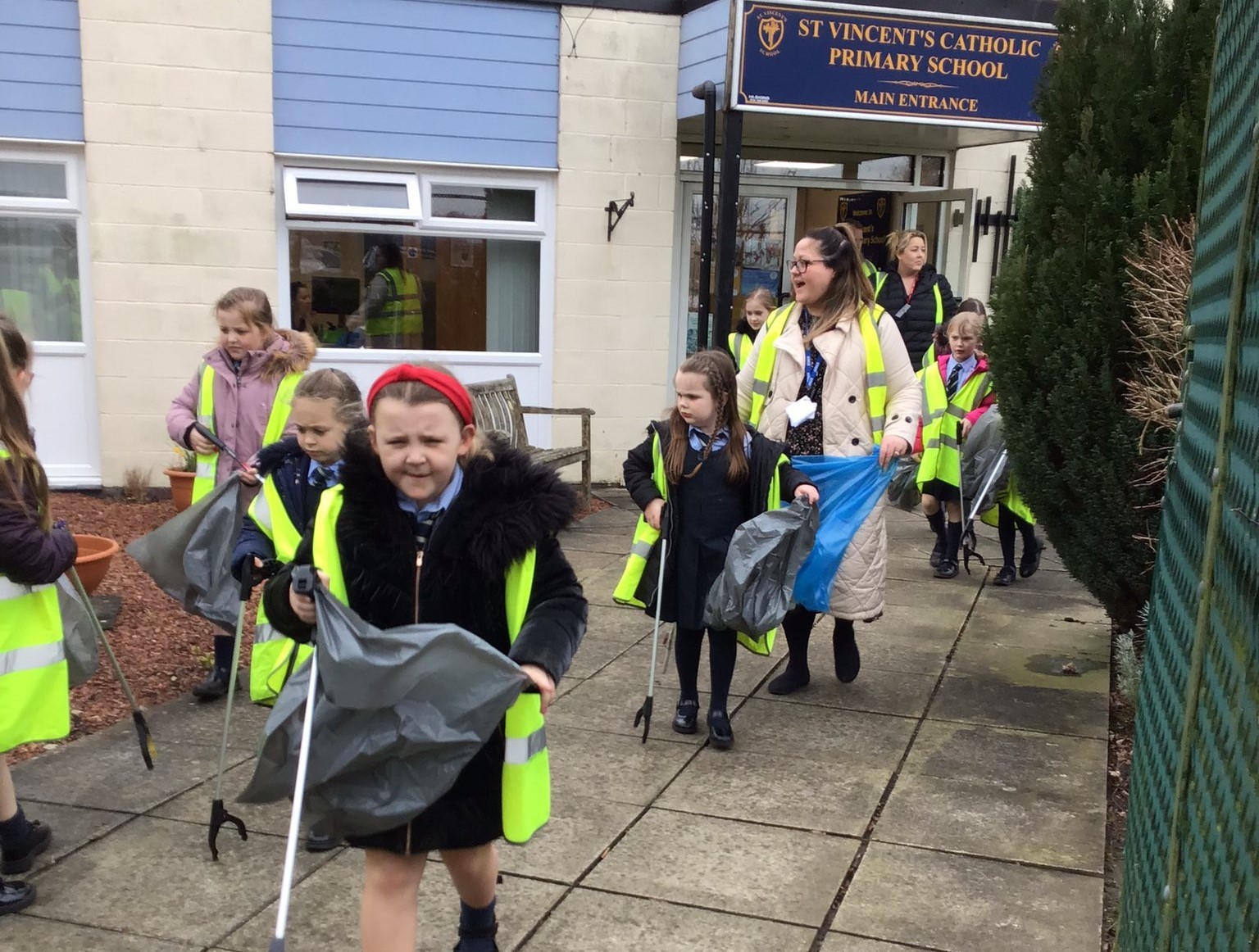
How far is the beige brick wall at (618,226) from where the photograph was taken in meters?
9.97

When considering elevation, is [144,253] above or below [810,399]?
above

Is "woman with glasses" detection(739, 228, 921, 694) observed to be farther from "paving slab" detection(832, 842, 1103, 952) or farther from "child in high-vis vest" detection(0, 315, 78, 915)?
"child in high-vis vest" detection(0, 315, 78, 915)

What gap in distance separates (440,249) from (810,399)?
5717 millimetres

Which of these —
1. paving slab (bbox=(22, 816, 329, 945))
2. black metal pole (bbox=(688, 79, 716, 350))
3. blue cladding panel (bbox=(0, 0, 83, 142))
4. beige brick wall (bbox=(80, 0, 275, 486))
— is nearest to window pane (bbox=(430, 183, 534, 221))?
beige brick wall (bbox=(80, 0, 275, 486))

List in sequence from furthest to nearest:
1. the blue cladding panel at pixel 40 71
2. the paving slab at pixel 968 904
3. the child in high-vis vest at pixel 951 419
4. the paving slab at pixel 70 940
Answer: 1. the blue cladding panel at pixel 40 71
2. the child in high-vis vest at pixel 951 419
3. the paving slab at pixel 968 904
4. the paving slab at pixel 70 940

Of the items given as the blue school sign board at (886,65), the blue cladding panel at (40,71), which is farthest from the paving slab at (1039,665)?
the blue cladding panel at (40,71)

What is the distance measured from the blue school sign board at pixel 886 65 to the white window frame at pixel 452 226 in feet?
6.87

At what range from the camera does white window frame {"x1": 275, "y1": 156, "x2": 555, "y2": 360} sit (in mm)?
9688

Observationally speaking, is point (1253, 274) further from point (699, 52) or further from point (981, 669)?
point (699, 52)

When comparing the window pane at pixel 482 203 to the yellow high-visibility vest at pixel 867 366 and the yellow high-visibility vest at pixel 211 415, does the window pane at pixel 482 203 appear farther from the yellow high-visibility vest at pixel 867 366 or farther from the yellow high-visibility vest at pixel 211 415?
the yellow high-visibility vest at pixel 867 366

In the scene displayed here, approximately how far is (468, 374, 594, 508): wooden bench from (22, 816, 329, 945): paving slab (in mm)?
4859

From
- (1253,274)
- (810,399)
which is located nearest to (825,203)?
(810,399)

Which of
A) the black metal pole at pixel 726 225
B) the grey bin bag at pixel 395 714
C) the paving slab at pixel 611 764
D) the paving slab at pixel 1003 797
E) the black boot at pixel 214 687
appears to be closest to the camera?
the grey bin bag at pixel 395 714

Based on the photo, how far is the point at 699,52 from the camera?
31.6ft
